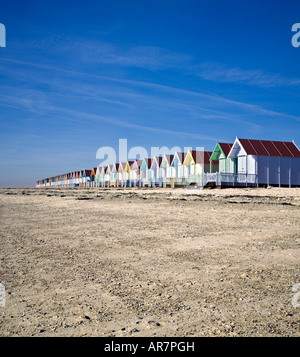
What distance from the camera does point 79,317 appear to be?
299cm

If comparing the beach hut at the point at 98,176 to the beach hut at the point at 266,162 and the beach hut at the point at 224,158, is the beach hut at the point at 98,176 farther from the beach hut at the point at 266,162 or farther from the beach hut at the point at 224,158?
the beach hut at the point at 266,162

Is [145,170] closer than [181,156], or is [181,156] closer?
[181,156]

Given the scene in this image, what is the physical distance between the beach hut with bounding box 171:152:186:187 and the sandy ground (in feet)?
119

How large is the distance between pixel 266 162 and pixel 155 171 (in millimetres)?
25516

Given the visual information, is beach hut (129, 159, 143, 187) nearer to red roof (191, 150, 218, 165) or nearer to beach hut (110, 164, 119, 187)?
beach hut (110, 164, 119, 187)

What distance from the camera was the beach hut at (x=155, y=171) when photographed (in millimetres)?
51062

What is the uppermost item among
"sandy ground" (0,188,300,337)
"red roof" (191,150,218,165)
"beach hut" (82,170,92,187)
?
"red roof" (191,150,218,165)

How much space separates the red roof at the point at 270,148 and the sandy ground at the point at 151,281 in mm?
26394

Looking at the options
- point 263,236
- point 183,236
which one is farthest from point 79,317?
point 263,236

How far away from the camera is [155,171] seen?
55.2 m

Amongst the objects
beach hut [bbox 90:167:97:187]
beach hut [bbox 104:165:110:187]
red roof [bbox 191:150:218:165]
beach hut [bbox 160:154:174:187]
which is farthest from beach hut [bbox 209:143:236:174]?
beach hut [bbox 90:167:97:187]

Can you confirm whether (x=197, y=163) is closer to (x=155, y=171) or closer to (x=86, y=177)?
(x=155, y=171)

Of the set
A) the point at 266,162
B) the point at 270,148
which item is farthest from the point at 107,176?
the point at 266,162

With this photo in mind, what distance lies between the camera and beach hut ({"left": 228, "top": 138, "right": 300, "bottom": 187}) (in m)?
32.0
